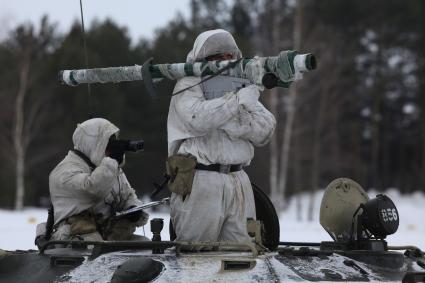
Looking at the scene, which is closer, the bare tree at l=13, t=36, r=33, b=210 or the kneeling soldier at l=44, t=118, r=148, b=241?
the kneeling soldier at l=44, t=118, r=148, b=241

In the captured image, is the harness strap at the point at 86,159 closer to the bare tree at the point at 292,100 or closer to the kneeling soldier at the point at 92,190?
the kneeling soldier at the point at 92,190

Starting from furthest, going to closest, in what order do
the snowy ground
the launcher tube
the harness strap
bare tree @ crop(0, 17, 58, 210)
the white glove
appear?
1. bare tree @ crop(0, 17, 58, 210)
2. the snowy ground
3. the harness strap
4. the white glove
5. the launcher tube

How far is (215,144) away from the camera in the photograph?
15.9 feet

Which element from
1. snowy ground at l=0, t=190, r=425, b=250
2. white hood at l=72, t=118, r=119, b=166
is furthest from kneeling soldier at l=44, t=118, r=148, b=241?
snowy ground at l=0, t=190, r=425, b=250

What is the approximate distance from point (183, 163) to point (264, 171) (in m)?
21.2

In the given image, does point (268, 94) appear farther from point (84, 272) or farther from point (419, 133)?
point (84, 272)

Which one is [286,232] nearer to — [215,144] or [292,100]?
[292,100]

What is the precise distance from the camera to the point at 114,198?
5566 millimetres

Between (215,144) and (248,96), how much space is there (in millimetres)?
380

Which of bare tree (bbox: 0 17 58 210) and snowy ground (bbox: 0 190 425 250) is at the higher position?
bare tree (bbox: 0 17 58 210)

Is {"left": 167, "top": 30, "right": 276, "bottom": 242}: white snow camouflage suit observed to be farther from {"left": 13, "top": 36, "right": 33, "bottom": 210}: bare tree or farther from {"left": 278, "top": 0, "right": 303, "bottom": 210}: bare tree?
{"left": 13, "top": 36, "right": 33, "bottom": 210}: bare tree

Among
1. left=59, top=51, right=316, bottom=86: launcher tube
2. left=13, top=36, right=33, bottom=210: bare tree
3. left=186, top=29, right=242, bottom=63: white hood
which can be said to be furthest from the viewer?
left=13, top=36, right=33, bottom=210: bare tree

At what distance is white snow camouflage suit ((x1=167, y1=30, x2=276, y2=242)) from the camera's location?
15.4 feet

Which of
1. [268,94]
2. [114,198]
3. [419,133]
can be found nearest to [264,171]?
[268,94]
